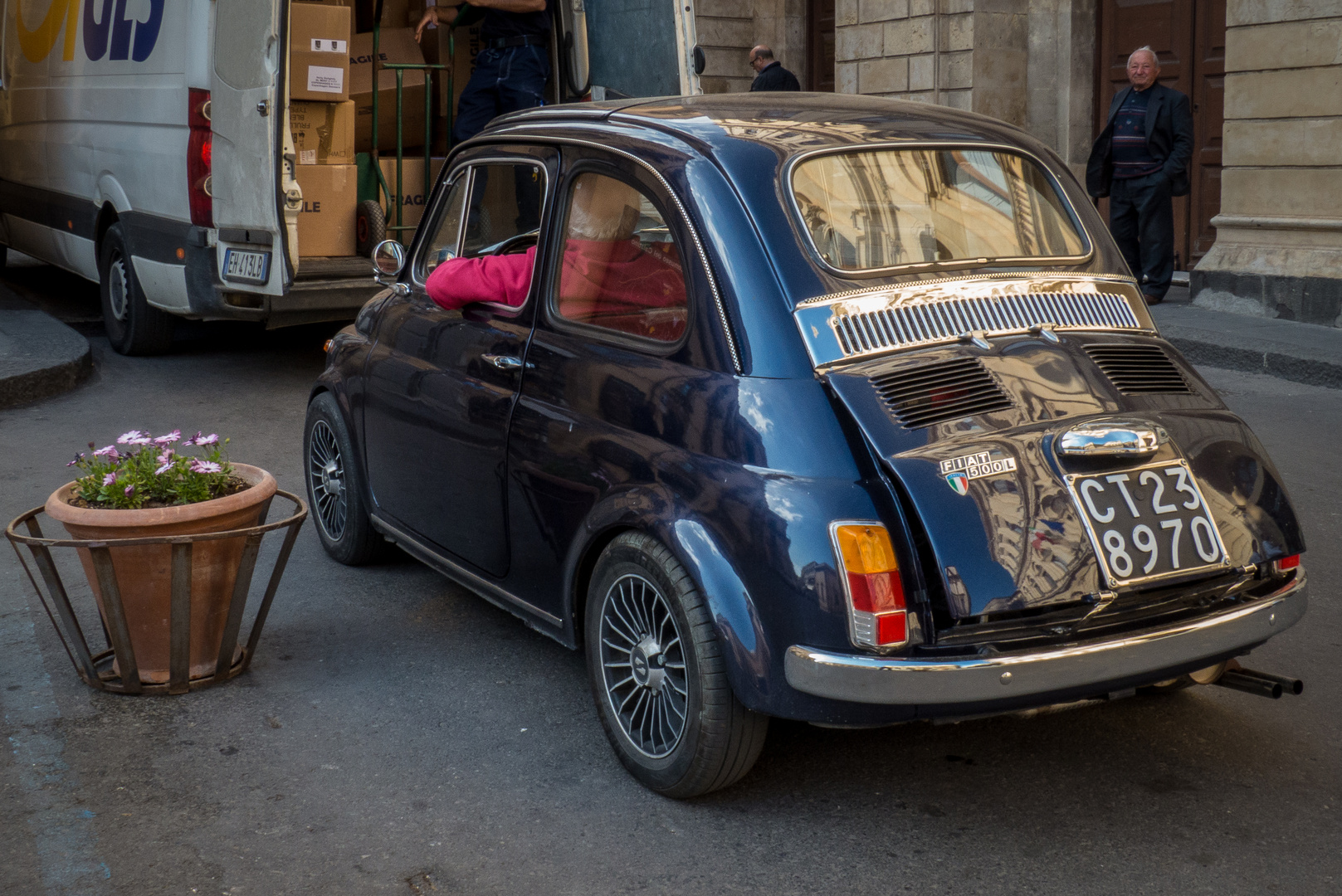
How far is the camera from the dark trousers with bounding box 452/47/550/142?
9094mm

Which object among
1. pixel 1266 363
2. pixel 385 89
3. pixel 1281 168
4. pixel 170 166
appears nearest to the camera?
pixel 170 166

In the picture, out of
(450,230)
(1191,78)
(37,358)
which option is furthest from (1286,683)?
(1191,78)

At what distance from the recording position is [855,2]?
16062 mm

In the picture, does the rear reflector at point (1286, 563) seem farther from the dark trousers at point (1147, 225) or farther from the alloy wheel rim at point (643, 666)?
the dark trousers at point (1147, 225)

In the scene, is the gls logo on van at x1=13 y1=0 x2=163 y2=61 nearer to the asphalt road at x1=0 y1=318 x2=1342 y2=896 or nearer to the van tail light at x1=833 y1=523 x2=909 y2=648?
the asphalt road at x1=0 y1=318 x2=1342 y2=896

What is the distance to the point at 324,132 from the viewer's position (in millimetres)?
9156

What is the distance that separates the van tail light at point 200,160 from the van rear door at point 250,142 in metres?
0.09

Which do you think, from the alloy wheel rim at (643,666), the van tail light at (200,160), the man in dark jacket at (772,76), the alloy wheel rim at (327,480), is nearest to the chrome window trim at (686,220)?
the alloy wheel rim at (643,666)

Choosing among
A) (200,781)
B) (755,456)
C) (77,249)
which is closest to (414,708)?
(200,781)

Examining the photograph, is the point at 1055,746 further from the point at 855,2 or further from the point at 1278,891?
the point at 855,2

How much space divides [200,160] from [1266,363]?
689 centimetres

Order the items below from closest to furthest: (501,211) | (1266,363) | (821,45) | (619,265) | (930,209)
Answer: (930,209)
(619,265)
(501,211)
(1266,363)
(821,45)

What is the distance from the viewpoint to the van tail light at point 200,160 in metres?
8.31

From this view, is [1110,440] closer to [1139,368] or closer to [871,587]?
[1139,368]
